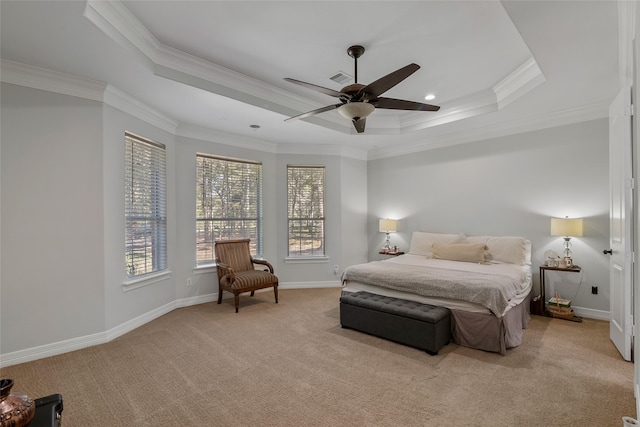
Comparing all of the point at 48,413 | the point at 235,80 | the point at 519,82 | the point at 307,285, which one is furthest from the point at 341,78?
the point at 307,285

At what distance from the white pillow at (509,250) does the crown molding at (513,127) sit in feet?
5.40

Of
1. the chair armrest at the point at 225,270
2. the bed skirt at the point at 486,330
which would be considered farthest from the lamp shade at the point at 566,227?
the chair armrest at the point at 225,270

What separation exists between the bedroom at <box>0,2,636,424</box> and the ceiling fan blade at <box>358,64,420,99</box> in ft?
2.41

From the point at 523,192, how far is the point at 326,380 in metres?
4.03

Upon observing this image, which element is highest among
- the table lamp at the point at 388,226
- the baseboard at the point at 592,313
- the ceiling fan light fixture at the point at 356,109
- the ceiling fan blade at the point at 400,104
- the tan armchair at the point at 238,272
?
the ceiling fan blade at the point at 400,104

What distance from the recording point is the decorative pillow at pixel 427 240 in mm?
5039

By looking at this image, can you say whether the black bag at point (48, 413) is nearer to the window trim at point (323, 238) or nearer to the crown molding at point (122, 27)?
the crown molding at point (122, 27)

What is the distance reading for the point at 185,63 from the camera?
10.6 ft

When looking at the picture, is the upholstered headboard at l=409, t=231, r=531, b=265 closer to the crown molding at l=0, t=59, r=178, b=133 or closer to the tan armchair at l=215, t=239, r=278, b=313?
the tan armchair at l=215, t=239, r=278, b=313

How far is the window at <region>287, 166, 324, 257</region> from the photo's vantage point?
596 centimetres

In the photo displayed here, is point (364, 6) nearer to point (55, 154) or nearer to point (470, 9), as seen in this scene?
point (470, 9)

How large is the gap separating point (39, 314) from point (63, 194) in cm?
Answer: 121

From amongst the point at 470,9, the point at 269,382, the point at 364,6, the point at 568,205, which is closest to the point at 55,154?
the point at 269,382

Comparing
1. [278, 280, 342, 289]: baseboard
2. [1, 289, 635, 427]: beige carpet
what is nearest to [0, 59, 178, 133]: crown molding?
[1, 289, 635, 427]: beige carpet
